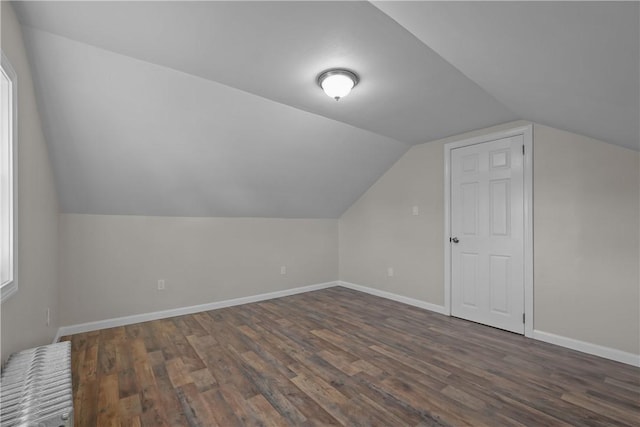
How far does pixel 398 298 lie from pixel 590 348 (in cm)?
208

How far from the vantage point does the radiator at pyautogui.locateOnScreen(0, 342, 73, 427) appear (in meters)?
1.19

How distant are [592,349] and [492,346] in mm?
804

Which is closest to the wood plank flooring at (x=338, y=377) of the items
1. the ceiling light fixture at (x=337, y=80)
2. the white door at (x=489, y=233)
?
the white door at (x=489, y=233)

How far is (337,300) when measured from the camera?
14.3ft

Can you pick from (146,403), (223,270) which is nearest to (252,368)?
(146,403)

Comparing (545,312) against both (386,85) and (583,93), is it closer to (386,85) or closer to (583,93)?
(583,93)

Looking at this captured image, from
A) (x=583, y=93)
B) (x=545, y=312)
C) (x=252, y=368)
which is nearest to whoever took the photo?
(x=583, y=93)

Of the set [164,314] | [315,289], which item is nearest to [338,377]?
[164,314]

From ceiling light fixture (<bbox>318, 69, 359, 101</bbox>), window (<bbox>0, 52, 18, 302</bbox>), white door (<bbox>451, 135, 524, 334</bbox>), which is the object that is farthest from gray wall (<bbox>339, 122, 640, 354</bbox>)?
window (<bbox>0, 52, 18, 302</bbox>)

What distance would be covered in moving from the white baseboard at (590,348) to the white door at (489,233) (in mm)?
222

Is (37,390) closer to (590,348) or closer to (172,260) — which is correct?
(172,260)

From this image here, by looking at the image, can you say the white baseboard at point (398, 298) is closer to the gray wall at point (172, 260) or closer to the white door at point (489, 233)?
the white door at point (489, 233)

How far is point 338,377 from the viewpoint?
222 centimetres

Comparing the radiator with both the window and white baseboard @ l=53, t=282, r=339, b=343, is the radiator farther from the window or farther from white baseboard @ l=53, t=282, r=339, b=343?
white baseboard @ l=53, t=282, r=339, b=343
